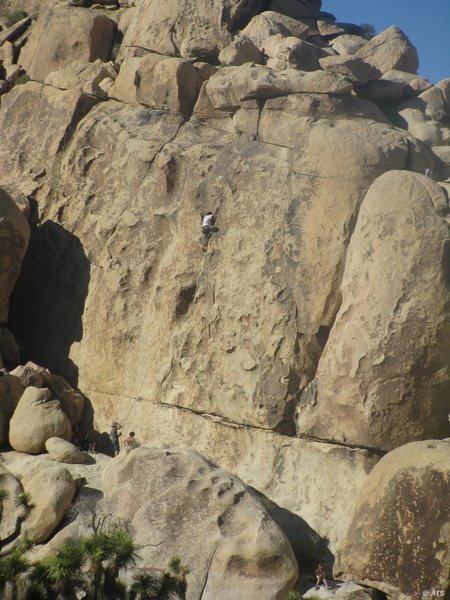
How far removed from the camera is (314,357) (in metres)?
19.9

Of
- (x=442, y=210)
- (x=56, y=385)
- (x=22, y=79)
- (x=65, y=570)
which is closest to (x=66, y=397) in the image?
(x=56, y=385)

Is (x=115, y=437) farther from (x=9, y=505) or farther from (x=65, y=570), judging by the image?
(x=65, y=570)

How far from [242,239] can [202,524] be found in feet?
23.9

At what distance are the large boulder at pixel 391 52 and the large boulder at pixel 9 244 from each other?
12401 mm

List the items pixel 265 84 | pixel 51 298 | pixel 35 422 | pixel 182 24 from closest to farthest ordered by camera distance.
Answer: pixel 35 422, pixel 265 84, pixel 51 298, pixel 182 24

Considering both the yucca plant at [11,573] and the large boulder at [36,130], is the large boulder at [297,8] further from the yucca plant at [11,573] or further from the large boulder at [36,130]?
the yucca plant at [11,573]

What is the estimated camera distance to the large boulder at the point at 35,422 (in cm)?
2036

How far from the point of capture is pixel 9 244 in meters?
23.0

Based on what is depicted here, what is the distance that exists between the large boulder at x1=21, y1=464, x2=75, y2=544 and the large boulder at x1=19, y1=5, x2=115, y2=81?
1387cm

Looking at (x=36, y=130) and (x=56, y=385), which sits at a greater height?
(x=36, y=130)

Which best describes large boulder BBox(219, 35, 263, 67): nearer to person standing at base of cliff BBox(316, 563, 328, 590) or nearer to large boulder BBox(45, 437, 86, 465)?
large boulder BBox(45, 437, 86, 465)

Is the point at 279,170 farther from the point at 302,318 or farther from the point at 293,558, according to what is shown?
the point at 293,558

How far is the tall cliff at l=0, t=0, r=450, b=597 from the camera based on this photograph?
18641 millimetres

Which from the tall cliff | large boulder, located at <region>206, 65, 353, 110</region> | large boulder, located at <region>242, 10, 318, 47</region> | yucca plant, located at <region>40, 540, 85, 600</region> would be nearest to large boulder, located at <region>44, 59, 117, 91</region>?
the tall cliff
